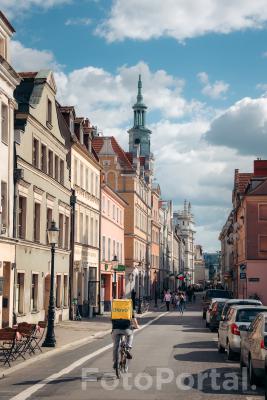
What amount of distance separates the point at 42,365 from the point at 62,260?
801 inches

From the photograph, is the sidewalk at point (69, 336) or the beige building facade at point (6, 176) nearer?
the sidewalk at point (69, 336)

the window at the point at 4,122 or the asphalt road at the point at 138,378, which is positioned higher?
the window at the point at 4,122

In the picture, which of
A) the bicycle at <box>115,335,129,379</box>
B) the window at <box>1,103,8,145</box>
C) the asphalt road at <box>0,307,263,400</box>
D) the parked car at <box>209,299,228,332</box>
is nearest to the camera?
the asphalt road at <box>0,307,263,400</box>

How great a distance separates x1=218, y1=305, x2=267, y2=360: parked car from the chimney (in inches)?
2095

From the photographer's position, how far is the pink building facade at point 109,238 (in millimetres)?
53969

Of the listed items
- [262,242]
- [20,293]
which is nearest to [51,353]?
[20,293]

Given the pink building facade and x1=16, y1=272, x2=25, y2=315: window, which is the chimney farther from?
x1=16, y1=272, x2=25, y2=315: window

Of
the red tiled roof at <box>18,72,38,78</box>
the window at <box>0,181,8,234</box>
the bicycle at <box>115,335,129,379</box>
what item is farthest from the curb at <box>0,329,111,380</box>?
the red tiled roof at <box>18,72,38,78</box>

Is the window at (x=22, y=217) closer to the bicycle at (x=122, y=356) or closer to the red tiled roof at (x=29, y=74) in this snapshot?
the red tiled roof at (x=29, y=74)

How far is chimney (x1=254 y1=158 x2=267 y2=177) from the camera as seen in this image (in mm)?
73294

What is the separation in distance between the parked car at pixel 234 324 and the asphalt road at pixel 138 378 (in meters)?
0.40

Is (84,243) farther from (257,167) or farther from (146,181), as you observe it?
(146,181)

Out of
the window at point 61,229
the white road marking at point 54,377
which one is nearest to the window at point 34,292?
the window at point 61,229

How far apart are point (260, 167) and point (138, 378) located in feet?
198
